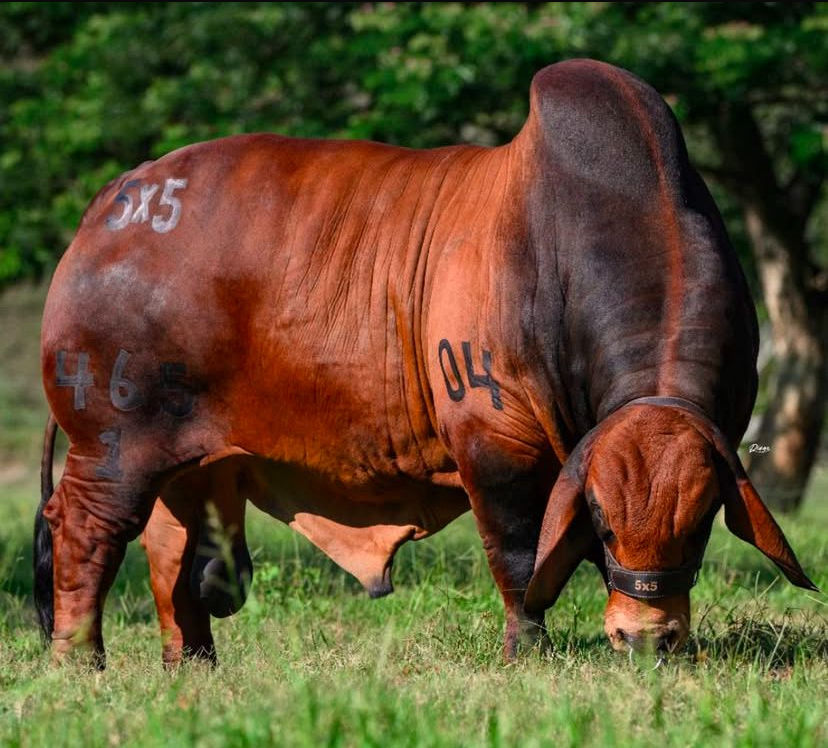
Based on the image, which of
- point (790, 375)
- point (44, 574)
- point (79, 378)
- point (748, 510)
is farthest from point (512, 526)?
point (790, 375)

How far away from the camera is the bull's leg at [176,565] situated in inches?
239

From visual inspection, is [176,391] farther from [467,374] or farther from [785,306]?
[785,306]

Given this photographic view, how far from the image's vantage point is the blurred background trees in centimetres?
1046

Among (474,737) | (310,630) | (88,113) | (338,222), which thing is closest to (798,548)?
(310,630)

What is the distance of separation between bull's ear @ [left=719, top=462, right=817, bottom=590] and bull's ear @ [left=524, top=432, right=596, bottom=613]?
414mm

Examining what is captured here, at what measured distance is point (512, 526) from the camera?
16.6 feet

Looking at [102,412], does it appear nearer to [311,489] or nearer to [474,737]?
[311,489]

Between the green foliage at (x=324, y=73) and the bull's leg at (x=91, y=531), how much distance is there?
516cm

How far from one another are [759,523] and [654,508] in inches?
14.2

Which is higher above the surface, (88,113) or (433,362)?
(433,362)

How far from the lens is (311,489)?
5.92m

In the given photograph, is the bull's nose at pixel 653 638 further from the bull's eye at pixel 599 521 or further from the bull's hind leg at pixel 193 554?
the bull's hind leg at pixel 193 554

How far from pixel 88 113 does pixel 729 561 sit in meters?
6.58

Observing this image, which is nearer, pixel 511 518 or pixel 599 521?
pixel 599 521
